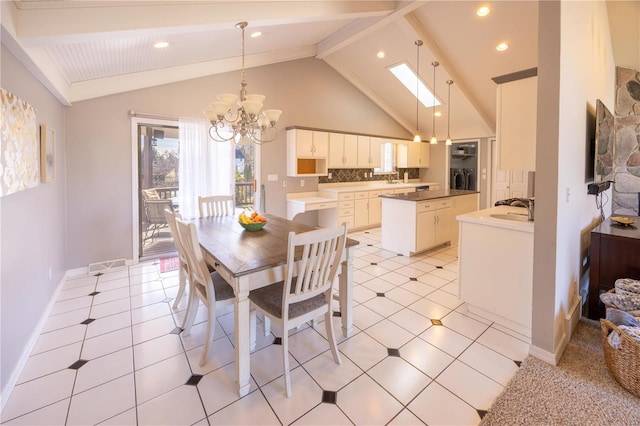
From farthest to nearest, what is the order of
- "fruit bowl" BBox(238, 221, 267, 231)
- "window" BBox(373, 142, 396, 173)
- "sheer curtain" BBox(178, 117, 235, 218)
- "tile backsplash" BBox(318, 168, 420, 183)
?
"window" BBox(373, 142, 396, 173) < "tile backsplash" BBox(318, 168, 420, 183) < "sheer curtain" BBox(178, 117, 235, 218) < "fruit bowl" BBox(238, 221, 267, 231)

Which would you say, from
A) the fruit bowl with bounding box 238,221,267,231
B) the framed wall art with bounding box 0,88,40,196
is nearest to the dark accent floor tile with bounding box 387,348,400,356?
the fruit bowl with bounding box 238,221,267,231

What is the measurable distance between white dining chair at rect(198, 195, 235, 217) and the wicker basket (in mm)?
3649

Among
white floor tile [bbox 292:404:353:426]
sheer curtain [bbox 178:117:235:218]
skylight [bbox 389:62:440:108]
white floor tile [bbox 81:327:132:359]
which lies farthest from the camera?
skylight [bbox 389:62:440:108]

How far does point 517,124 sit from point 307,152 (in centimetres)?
360

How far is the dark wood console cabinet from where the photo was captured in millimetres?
2357

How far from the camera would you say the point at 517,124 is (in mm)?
2451

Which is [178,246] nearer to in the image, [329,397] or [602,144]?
[329,397]

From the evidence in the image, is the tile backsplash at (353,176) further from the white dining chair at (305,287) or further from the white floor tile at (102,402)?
the white floor tile at (102,402)

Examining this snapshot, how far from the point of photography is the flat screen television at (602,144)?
99.9 inches

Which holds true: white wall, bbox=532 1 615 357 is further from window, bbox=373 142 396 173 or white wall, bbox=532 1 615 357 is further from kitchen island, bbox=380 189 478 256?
window, bbox=373 142 396 173

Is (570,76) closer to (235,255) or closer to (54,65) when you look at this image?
(235,255)

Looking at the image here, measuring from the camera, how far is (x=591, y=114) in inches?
106

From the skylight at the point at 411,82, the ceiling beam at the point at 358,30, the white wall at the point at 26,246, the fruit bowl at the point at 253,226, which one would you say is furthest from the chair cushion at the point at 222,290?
the skylight at the point at 411,82

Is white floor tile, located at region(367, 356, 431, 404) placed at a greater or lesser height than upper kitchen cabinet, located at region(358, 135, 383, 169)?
lesser
